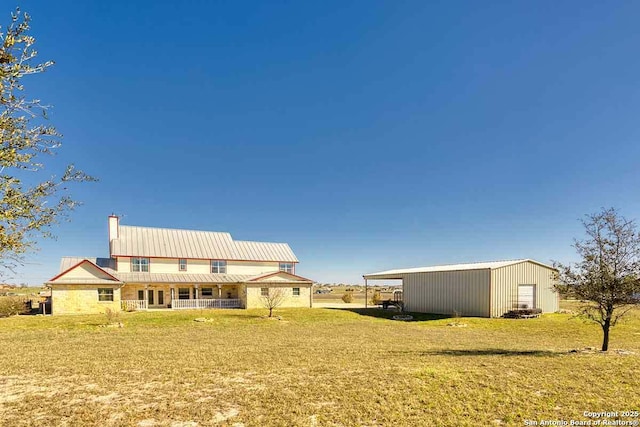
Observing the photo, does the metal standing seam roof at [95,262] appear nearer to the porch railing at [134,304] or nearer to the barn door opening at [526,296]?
the porch railing at [134,304]

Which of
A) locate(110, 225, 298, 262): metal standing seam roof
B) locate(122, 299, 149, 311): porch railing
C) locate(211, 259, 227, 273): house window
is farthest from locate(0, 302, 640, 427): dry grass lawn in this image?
locate(211, 259, 227, 273): house window

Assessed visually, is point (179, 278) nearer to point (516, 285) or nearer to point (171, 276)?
point (171, 276)

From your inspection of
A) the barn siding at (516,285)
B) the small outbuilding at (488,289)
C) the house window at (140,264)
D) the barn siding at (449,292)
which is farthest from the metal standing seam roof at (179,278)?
the barn siding at (516,285)

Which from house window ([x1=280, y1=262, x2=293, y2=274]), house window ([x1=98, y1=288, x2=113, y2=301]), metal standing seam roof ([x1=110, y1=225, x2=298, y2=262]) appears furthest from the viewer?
house window ([x1=280, y1=262, x2=293, y2=274])

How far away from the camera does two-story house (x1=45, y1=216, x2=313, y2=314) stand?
30.2 meters

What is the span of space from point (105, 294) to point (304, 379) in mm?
28105

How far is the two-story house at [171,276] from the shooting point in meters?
30.2

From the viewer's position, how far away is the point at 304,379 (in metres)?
9.60

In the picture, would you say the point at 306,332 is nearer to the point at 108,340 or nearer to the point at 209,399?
the point at 108,340

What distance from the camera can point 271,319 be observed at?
26406 millimetres

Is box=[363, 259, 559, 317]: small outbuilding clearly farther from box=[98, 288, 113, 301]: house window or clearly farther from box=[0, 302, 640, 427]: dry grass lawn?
box=[98, 288, 113, 301]: house window

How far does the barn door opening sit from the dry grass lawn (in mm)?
10980

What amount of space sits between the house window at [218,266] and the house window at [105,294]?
10354 mm

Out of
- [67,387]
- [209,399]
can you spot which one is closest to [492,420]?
[209,399]
